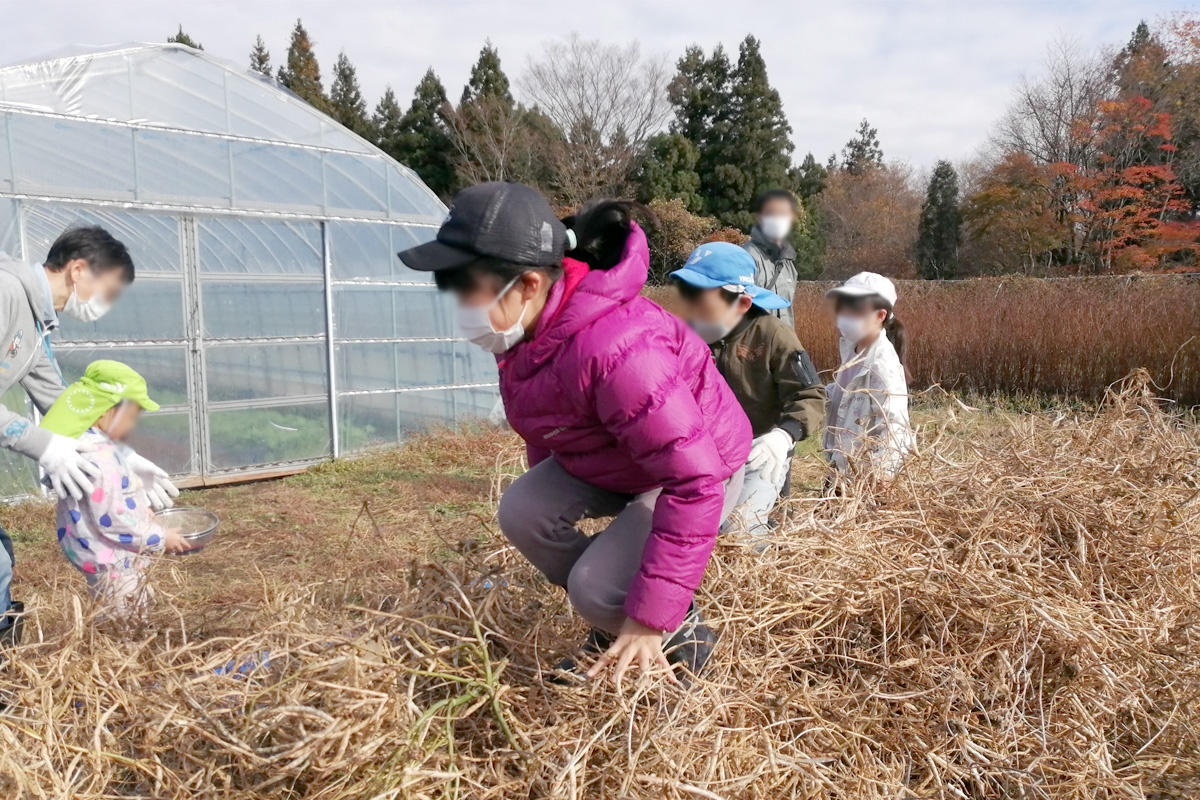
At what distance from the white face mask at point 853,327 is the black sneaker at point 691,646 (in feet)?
6.57

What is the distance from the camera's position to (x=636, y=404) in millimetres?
1803

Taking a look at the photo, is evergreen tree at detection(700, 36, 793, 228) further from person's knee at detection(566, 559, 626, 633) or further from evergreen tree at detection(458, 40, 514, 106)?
person's knee at detection(566, 559, 626, 633)

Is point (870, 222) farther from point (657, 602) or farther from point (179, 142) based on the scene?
point (657, 602)

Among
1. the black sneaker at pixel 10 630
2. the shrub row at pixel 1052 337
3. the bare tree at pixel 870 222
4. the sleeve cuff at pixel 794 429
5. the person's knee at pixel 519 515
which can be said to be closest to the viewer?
the person's knee at pixel 519 515

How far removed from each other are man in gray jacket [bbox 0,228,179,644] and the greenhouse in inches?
136

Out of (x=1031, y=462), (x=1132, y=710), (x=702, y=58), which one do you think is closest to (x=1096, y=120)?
(x=702, y=58)

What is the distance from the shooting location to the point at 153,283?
6879 mm

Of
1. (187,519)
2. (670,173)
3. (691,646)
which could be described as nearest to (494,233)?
(691,646)

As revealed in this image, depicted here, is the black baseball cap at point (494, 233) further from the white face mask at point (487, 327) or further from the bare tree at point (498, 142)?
the bare tree at point (498, 142)

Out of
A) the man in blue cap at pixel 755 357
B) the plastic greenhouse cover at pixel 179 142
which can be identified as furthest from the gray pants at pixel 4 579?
the plastic greenhouse cover at pixel 179 142

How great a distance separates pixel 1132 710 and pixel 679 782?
1.26m

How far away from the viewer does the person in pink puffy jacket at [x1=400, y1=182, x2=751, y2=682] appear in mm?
1841

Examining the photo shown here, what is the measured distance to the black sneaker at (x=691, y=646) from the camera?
2.15 meters

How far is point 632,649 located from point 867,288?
2.45 meters
